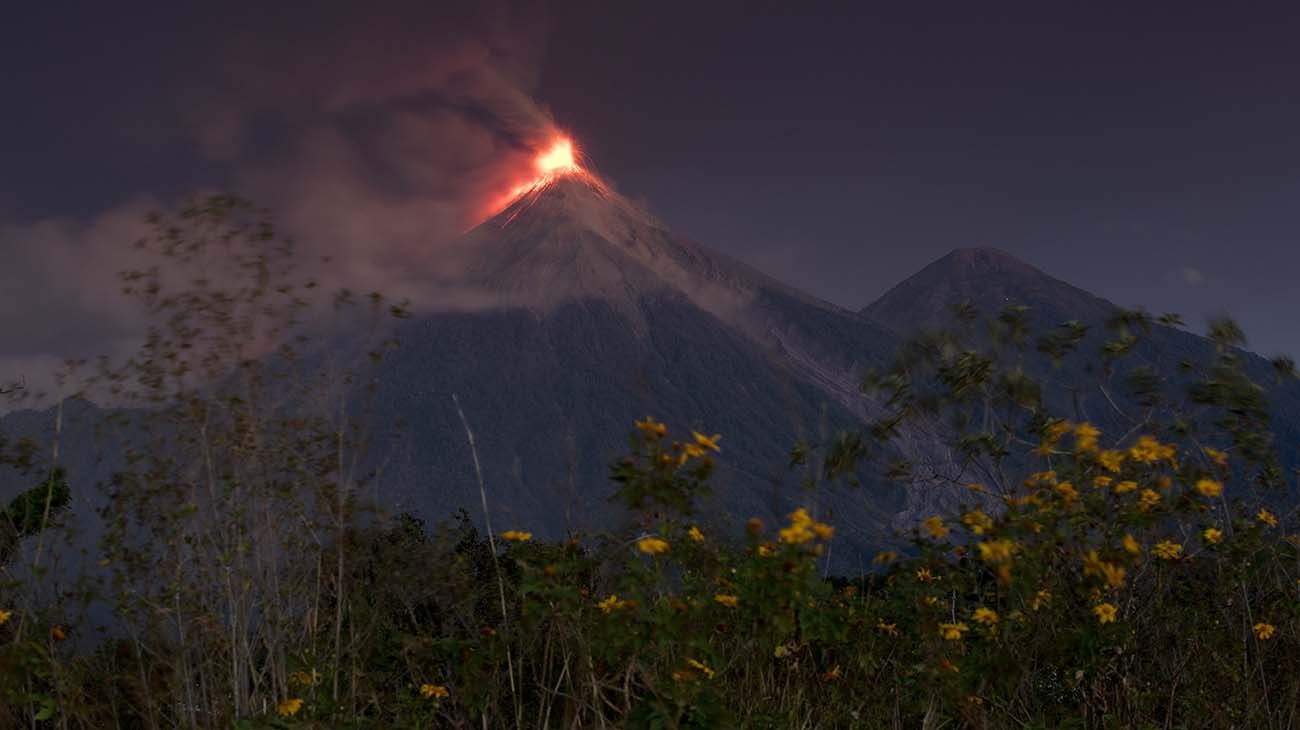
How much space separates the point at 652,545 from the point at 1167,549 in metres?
2.89

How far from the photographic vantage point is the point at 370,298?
5582 millimetres

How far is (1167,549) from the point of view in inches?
185

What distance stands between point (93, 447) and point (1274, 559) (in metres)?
6.75

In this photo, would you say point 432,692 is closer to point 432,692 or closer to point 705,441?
point 432,692

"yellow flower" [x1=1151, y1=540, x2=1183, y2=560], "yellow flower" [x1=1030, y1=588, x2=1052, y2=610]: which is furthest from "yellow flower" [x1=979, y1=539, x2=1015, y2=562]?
"yellow flower" [x1=1151, y1=540, x2=1183, y2=560]

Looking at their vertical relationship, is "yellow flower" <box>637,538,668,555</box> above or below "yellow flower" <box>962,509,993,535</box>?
below

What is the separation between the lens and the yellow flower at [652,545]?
129 inches

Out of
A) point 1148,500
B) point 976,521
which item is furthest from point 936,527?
point 1148,500

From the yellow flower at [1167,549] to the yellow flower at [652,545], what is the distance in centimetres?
275

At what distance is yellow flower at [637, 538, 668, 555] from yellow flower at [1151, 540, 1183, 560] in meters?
2.75

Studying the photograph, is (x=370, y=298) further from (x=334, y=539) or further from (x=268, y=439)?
(x=334, y=539)

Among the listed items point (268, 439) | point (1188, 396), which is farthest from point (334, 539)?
point (1188, 396)

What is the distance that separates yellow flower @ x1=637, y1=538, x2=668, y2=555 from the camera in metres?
3.28

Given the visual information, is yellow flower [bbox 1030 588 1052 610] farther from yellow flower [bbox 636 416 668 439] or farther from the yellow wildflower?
the yellow wildflower
